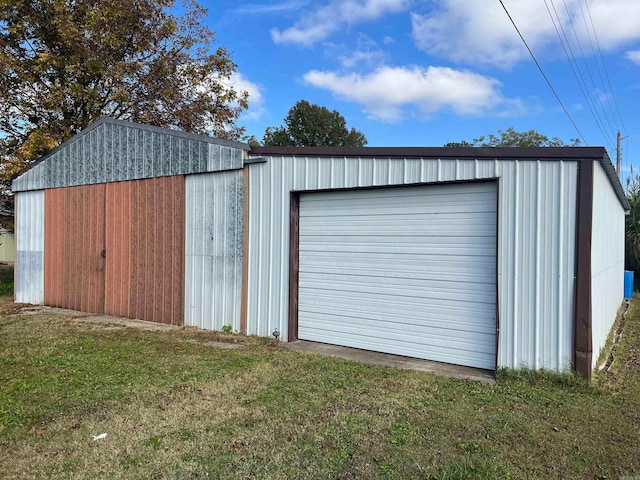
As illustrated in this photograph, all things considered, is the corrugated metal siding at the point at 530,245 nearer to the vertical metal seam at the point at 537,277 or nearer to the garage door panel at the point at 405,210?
the vertical metal seam at the point at 537,277

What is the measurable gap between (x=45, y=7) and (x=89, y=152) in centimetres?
649

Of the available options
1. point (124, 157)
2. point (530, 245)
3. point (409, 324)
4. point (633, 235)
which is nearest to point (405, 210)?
point (409, 324)

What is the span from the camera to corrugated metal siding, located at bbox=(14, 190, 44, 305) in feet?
36.0

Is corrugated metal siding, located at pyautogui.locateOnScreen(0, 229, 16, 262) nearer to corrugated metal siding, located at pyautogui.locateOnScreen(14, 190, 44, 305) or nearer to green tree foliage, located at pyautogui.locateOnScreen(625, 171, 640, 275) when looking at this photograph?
corrugated metal siding, located at pyautogui.locateOnScreen(14, 190, 44, 305)

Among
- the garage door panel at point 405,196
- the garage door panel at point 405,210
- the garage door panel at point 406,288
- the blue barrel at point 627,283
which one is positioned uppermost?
the garage door panel at point 405,196

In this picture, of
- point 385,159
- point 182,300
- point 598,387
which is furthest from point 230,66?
point 598,387

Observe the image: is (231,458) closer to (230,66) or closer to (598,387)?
(598,387)

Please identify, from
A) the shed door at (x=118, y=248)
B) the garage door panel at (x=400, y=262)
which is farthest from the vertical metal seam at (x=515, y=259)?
the shed door at (x=118, y=248)

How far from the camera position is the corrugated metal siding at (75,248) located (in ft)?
31.9

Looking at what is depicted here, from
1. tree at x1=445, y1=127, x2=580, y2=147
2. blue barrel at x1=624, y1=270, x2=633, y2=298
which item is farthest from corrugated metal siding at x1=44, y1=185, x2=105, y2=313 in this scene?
tree at x1=445, y1=127, x2=580, y2=147

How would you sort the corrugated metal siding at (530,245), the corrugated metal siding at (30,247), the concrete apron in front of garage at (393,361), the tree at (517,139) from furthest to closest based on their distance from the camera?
the tree at (517,139), the corrugated metal siding at (30,247), the concrete apron in front of garage at (393,361), the corrugated metal siding at (530,245)

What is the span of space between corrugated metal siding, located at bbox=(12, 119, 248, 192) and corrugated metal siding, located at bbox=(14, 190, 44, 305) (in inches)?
14.8

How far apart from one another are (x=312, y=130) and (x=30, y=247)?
3083 cm

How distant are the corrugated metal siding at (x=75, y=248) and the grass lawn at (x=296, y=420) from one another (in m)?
3.88
